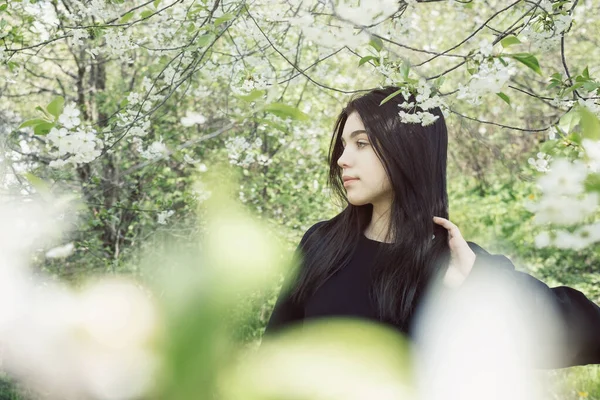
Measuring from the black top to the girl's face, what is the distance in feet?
0.64

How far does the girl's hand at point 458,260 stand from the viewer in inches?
63.3

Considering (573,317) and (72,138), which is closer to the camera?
(573,317)

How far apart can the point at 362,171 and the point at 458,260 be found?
398 millimetres

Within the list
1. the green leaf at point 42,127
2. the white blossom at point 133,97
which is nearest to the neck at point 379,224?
the green leaf at point 42,127

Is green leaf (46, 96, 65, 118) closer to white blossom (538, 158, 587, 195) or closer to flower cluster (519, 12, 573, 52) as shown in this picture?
white blossom (538, 158, 587, 195)

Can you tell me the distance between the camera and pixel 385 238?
191cm

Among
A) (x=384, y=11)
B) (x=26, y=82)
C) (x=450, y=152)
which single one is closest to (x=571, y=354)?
(x=384, y=11)

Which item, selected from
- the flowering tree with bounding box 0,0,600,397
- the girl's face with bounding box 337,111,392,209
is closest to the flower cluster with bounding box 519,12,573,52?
the flowering tree with bounding box 0,0,600,397

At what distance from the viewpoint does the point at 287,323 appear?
1.85m

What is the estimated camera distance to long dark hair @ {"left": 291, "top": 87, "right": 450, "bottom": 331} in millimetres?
1729

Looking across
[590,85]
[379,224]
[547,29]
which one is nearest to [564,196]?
[590,85]

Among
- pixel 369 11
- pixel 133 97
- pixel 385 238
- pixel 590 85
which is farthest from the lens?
pixel 133 97

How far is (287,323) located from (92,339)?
1.66 metres

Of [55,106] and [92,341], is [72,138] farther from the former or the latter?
[92,341]
